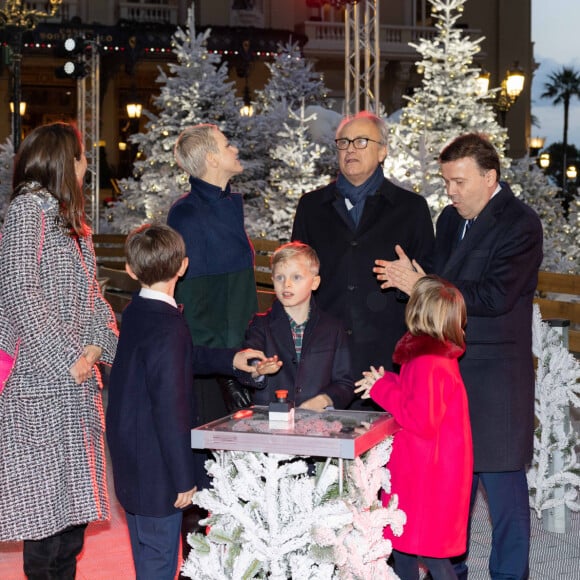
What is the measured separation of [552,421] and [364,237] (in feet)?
7.12

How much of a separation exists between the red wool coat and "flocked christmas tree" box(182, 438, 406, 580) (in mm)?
538

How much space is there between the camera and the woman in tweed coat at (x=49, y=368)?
3650 mm

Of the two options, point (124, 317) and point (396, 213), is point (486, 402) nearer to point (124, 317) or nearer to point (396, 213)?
point (396, 213)

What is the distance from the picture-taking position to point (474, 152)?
4.19m

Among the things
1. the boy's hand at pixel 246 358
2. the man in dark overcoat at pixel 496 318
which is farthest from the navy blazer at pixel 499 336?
the boy's hand at pixel 246 358

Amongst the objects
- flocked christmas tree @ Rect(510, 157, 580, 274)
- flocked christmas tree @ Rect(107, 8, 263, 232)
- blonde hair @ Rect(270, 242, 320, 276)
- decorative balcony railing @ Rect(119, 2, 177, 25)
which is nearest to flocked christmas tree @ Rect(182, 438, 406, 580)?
blonde hair @ Rect(270, 242, 320, 276)

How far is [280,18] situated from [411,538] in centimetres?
3393

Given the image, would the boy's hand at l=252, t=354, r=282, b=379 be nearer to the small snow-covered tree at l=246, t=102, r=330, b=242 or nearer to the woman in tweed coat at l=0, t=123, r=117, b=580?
the woman in tweed coat at l=0, t=123, r=117, b=580

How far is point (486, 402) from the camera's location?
4305 mm

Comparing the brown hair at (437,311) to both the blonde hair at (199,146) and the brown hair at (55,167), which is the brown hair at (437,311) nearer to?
the blonde hair at (199,146)

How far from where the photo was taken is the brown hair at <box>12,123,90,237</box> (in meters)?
3.76

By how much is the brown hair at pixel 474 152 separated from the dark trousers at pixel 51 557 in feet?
7.35

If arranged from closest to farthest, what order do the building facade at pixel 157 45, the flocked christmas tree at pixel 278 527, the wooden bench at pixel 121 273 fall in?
the flocked christmas tree at pixel 278 527 < the wooden bench at pixel 121 273 < the building facade at pixel 157 45

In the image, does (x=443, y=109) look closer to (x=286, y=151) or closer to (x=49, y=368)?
(x=286, y=151)
